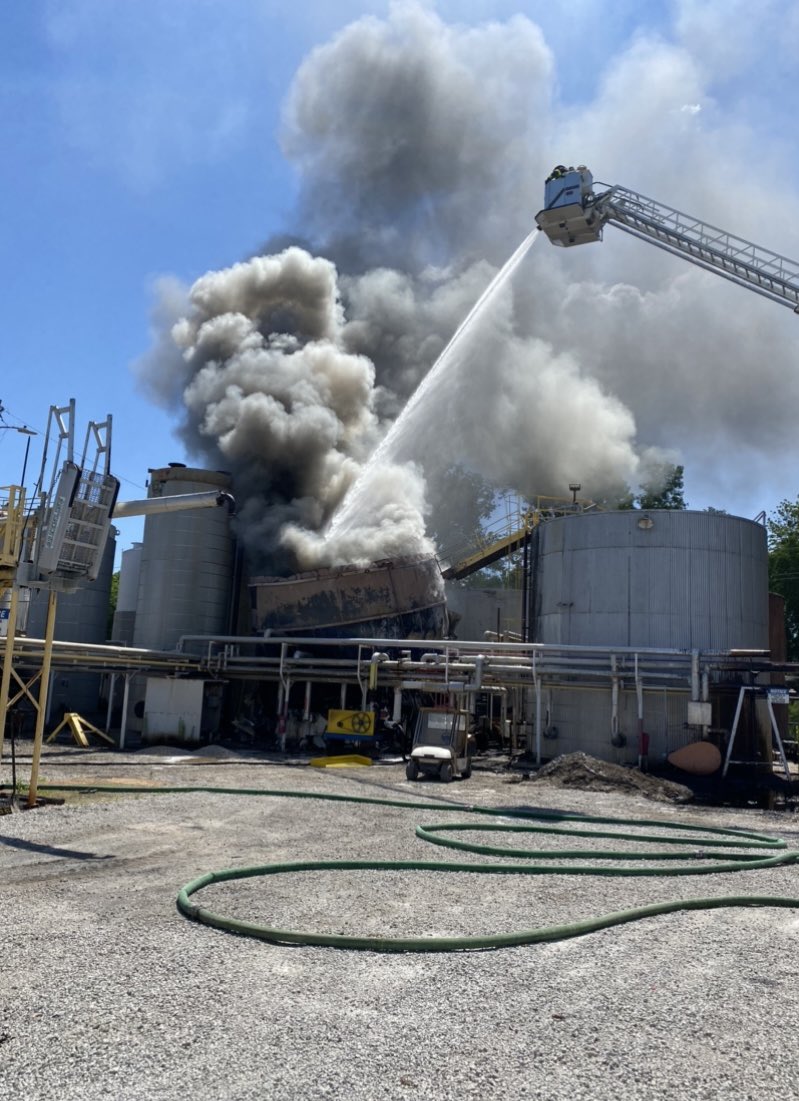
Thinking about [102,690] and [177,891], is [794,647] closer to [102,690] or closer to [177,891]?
[102,690]

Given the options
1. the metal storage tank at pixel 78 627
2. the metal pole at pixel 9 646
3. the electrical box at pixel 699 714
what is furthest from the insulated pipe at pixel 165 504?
the metal storage tank at pixel 78 627

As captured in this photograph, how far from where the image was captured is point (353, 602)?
29.8 meters

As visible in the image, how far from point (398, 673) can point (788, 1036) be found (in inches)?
853

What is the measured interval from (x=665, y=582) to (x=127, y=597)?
29027mm

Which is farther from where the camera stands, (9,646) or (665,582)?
(665,582)

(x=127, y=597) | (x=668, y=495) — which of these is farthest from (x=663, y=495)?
(x=127, y=597)

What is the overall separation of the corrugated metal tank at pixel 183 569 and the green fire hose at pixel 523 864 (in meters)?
17.2

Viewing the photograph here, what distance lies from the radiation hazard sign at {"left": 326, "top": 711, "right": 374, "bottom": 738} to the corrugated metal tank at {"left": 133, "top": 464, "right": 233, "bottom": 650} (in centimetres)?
865

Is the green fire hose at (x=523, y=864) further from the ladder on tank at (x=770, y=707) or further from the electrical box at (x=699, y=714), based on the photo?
the electrical box at (x=699, y=714)

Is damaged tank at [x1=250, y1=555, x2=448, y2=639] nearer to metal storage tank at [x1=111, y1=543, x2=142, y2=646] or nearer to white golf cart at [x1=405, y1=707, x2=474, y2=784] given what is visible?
white golf cart at [x1=405, y1=707, x2=474, y2=784]

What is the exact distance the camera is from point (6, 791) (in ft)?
47.8

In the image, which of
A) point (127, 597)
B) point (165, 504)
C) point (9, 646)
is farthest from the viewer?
point (127, 597)

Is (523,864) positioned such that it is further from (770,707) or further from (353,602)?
(353,602)

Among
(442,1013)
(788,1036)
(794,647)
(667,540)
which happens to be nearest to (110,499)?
(442,1013)
